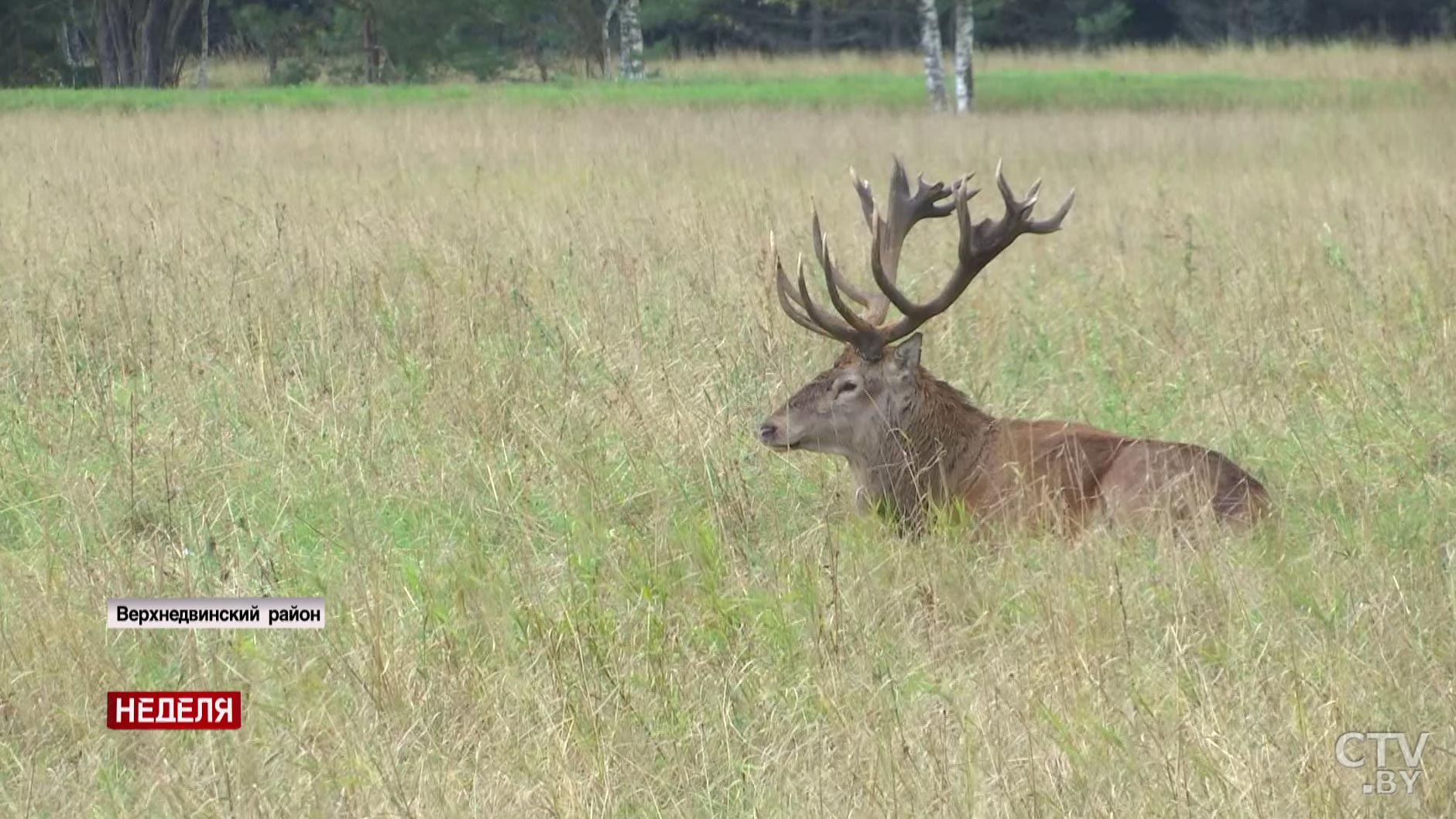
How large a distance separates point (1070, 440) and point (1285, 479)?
A: 2.36ft

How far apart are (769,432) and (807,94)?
19267 mm

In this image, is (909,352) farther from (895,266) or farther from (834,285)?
(895,266)

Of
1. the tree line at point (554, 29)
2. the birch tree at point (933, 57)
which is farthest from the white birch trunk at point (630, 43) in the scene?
the birch tree at point (933, 57)

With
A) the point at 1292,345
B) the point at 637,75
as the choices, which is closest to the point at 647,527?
the point at 1292,345

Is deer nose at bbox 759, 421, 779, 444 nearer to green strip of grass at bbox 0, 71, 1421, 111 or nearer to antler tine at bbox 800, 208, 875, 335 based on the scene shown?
antler tine at bbox 800, 208, 875, 335

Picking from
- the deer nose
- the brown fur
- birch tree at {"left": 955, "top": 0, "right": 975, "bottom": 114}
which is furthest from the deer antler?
birch tree at {"left": 955, "top": 0, "right": 975, "bottom": 114}

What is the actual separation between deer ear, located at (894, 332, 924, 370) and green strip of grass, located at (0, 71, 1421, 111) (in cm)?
1552

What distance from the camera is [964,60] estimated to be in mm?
24516

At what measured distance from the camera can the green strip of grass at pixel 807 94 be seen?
22.1 meters

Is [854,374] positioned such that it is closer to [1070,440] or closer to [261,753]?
[1070,440]

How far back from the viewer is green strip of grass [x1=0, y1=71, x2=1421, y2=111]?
2208 centimetres

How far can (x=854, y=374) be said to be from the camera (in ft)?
20.2

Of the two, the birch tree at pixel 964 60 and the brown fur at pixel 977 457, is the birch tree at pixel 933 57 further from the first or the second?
the brown fur at pixel 977 457

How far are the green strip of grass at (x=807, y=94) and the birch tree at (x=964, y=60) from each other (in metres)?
0.35
